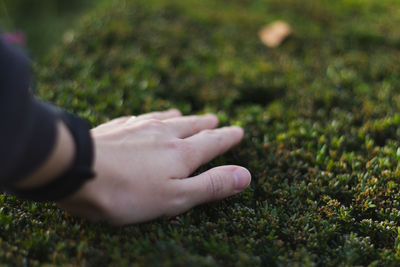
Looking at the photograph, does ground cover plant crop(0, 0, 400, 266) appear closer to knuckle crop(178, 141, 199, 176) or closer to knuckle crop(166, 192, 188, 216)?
knuckle crop(166, 192, 188, 216)

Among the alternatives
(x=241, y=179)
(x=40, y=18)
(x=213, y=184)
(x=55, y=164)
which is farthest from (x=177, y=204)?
(x=40, y=18)

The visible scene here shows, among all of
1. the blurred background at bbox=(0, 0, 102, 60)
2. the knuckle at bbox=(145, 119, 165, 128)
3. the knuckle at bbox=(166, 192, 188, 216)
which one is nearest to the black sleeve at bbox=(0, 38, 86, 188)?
the knuckle at bbox=(166, 192, 188, 216)

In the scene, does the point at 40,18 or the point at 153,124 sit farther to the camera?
the point at 40,18

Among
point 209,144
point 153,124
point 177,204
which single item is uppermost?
point 153,124

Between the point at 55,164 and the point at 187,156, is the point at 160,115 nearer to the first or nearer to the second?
the point at 187,156

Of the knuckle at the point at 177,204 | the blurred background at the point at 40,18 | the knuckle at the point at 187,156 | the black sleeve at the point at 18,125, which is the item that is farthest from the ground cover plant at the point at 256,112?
the blurred background at the point at 40,18

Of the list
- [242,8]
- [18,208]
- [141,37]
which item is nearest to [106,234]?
[18,208]
